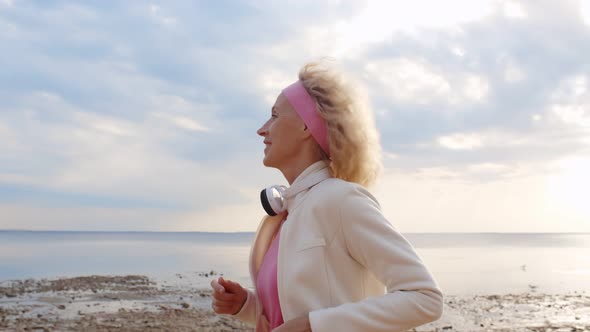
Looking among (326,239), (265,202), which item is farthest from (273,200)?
(326,239)

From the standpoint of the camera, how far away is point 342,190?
2.04 m

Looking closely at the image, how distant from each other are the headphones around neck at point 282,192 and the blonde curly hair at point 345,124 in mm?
89

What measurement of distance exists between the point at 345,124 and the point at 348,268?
0.56 m

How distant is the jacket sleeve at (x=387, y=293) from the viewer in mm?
1853

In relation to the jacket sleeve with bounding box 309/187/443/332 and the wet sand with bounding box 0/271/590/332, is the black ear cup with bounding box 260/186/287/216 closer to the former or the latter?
the jacket sleeve with bounding box 309/187/443/332

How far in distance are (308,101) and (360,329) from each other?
91 cm

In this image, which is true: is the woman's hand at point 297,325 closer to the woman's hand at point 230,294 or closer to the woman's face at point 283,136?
the woman's hand at point 230,294

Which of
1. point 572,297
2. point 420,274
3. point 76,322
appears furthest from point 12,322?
point 572,297

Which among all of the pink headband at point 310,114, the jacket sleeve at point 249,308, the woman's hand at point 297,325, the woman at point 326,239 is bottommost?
the woman's hand at point 297,325

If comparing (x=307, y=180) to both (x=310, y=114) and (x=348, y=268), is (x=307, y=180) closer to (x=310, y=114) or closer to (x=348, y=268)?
(x=310, y=114)

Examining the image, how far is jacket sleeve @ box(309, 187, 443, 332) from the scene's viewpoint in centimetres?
185

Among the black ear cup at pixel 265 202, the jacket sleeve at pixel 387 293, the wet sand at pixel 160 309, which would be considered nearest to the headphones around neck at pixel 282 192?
the black ear cup at pixel 265 202

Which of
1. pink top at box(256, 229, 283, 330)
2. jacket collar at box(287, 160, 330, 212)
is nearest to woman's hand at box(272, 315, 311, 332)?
pink top at box(256, 229, 283, 330)

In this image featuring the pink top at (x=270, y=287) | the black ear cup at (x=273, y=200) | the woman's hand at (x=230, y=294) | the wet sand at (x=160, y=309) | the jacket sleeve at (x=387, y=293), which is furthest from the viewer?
the wet sand at (x=160, y=309)
